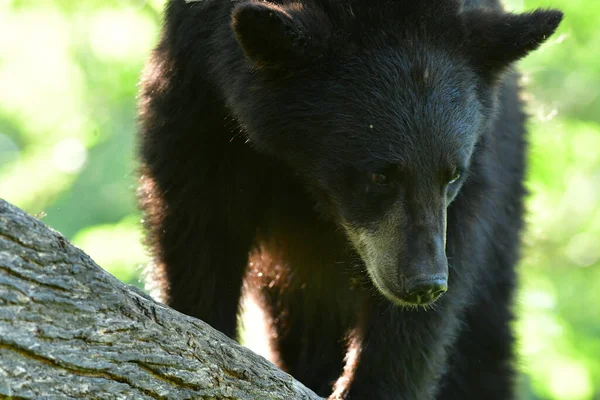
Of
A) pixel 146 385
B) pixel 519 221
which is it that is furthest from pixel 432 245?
pixel 519 221

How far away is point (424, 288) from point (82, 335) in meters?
1.63

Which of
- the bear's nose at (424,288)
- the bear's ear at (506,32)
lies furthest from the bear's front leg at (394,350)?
the bear's ear at (506,32)

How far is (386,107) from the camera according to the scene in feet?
14.4

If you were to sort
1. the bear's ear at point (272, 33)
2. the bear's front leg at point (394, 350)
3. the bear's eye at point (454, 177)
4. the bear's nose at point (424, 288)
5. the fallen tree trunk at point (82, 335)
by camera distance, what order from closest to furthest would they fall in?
1. the fallen tree trunk at point (82, 335)
2. the bear's ear at point (272, 33)
3. the bear's nose at point (424, 288)
4. the bear's eye at point (454, 177)
5. the bear's front leg at point (394, 350)

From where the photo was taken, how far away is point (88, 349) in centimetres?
305

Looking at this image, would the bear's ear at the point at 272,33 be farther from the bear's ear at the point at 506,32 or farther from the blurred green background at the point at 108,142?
the blurred green background at the point at 108,142

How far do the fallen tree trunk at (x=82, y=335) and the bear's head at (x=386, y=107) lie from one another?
1.16m

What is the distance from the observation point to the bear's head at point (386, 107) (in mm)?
4227

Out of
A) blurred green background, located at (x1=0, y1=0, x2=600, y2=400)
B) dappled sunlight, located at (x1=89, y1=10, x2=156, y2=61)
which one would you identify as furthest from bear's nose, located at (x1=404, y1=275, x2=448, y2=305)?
dappled sunlight, located at (x1=89, y1=10, x2=156, y2=61)

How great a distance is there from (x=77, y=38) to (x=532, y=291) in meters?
5.68

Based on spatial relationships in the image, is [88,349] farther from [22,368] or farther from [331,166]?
[331,166]

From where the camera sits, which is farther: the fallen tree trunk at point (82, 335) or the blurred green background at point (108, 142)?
the blurred green background at point (108, 142)

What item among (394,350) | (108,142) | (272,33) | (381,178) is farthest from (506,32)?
(108,142)

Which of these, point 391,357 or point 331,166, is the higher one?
point 331,166
